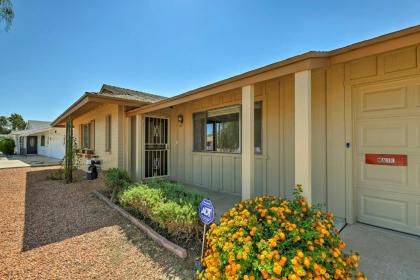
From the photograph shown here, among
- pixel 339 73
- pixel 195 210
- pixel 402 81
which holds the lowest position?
pixel 195 210

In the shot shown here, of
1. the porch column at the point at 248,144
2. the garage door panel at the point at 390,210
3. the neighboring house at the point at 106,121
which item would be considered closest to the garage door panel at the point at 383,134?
the garage door panel at the point at 390,210

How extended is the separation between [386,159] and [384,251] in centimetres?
132

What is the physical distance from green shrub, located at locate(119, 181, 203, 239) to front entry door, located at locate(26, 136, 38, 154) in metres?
30.7

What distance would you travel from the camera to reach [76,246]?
3.01 meters

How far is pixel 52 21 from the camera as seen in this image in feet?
23.0

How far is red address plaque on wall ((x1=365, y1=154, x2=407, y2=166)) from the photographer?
2972 millimetres

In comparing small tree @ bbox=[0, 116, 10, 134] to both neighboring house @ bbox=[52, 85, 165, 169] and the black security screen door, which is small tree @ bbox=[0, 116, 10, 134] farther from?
the black security screen door

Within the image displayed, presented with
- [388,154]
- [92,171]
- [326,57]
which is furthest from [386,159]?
[92,171]

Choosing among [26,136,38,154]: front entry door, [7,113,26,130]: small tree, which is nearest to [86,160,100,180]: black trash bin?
[26,136,38,154]: front entry door

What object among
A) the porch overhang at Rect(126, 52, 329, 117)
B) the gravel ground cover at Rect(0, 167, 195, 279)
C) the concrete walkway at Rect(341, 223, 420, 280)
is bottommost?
the gravel ground cover at Rect(0, 167, 195, 279)

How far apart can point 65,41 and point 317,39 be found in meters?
9.17

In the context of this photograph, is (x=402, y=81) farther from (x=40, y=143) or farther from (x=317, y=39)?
(x=40, y=143)

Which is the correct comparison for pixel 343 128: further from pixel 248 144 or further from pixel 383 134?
pixel 248 144

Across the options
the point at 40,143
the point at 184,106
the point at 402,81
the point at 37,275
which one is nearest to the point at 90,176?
the point at 184,106
